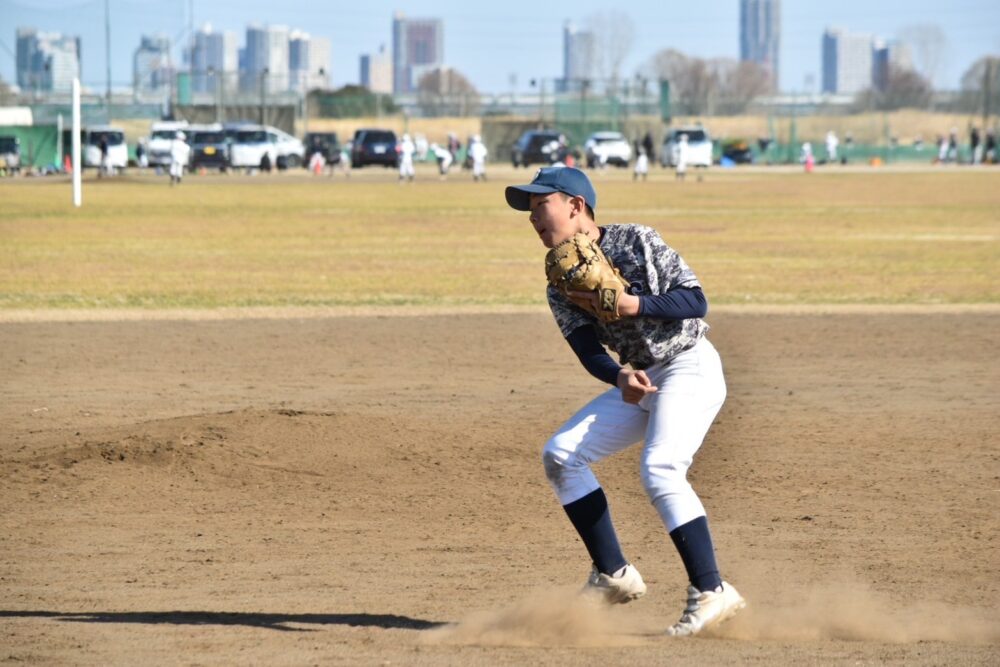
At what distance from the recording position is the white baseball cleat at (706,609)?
5.43 metres

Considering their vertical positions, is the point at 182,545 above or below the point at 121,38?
below

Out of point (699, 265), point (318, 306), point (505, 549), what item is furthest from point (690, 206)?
point (505, 549)

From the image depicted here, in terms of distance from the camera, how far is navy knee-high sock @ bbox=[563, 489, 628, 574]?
5676 mm

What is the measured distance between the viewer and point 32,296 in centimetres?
1889

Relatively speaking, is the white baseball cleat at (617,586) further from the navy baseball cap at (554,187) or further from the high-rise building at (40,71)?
the high-rise building at (40,71)

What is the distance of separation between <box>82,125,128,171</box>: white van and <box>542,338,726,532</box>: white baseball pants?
2146 inches

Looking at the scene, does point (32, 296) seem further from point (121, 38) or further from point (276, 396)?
point (121, 38)

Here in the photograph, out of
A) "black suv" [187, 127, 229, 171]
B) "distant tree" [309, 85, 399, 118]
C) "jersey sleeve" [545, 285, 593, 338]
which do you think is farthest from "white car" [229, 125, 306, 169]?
"jersey sleeve" [545, 285, 593, 338]

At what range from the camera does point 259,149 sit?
6084 cm

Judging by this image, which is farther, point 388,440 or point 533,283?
point 533,283

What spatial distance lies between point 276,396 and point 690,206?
1044 inches

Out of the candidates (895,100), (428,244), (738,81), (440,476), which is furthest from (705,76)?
(440,476)

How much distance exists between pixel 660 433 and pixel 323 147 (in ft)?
201

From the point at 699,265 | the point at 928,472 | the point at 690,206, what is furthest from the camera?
the point at 690,206
